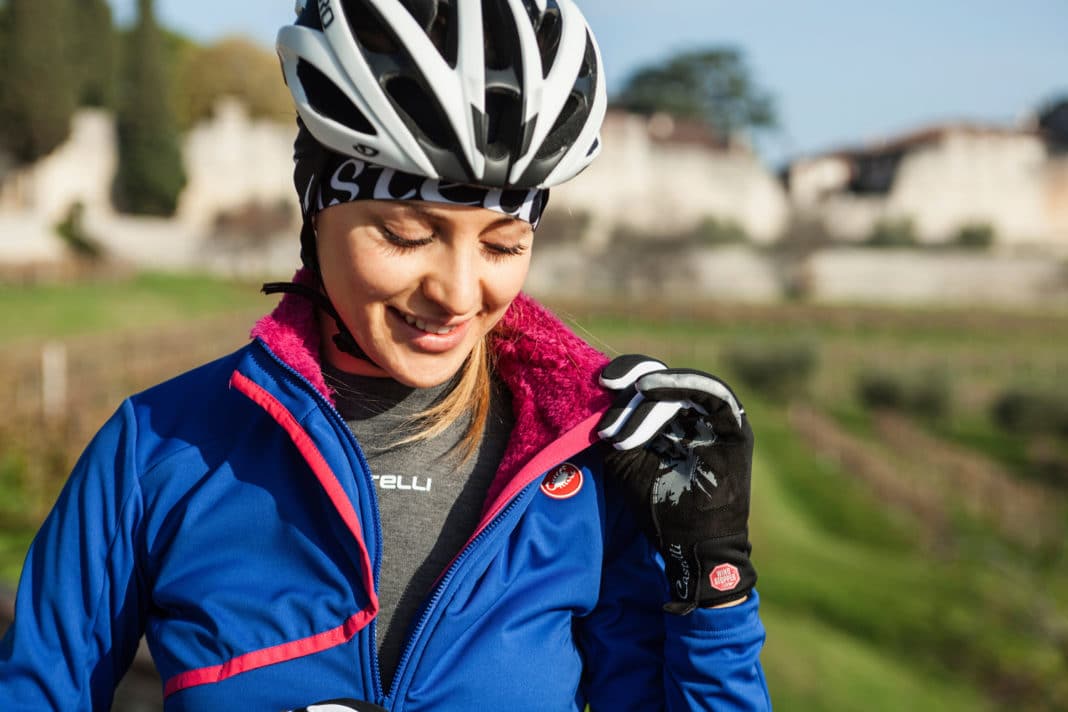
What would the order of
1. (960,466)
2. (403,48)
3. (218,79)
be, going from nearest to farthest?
(403,48)
(960,466)
(218,79)

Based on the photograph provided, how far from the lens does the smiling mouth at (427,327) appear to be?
1.66 meters

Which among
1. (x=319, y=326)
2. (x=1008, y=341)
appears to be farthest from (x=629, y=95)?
(x=319, y=326)

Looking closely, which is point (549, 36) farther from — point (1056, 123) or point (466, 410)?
point (1056, 123)

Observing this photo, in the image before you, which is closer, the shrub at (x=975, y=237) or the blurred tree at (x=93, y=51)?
the blurred tree at (x=93, y=51)

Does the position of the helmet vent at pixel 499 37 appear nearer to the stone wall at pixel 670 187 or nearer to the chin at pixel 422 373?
the chin at pixel 422 373

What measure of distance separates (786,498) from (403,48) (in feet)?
47.3

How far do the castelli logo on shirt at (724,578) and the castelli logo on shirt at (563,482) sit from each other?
0.24 metres

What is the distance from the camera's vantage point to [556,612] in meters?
1.71

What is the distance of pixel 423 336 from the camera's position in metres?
1.67

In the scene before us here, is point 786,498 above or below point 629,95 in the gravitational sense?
below

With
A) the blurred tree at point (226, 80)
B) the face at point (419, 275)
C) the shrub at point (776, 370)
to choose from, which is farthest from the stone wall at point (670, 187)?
the face at point (419, 275)

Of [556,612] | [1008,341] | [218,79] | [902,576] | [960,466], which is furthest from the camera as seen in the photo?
[218,79]

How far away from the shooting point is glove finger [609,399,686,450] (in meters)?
1.66

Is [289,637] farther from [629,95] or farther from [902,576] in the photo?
[629,95]
